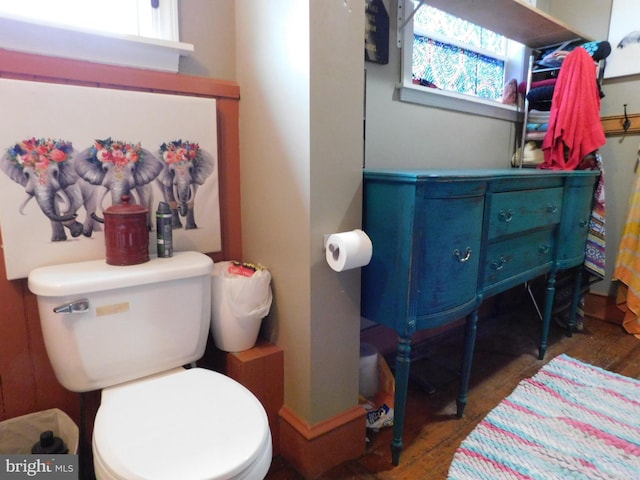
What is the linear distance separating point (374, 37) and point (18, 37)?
1.19 metres

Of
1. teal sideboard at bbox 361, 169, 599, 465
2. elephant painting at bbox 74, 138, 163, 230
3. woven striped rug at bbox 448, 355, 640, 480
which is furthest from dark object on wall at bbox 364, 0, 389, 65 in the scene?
woven striped rug at bbox 448, 355, 640, 480

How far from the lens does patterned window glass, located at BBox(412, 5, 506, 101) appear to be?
1.98m

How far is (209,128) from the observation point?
4.55ft

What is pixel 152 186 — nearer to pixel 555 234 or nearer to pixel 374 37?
pixel 374 37

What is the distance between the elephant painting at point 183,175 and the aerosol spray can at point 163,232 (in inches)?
3.1

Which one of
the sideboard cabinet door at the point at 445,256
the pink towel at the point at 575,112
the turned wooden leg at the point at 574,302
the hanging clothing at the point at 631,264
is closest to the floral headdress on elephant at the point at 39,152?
the sideboard cabinet door at the point at 445,256

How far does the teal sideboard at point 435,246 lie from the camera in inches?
49.8

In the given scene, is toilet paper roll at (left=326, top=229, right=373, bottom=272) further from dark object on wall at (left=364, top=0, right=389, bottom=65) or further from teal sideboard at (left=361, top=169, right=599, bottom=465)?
dark object on wall at (left=364, top=0, right=389, bottom=65)

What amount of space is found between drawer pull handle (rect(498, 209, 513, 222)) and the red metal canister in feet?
4.13

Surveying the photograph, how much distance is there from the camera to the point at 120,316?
1.12 metres

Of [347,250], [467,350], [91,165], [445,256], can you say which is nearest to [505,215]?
[445,256]

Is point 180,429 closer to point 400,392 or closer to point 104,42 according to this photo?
point 400,392

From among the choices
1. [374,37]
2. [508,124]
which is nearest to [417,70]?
[374,37]

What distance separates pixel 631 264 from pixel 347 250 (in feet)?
7.10
